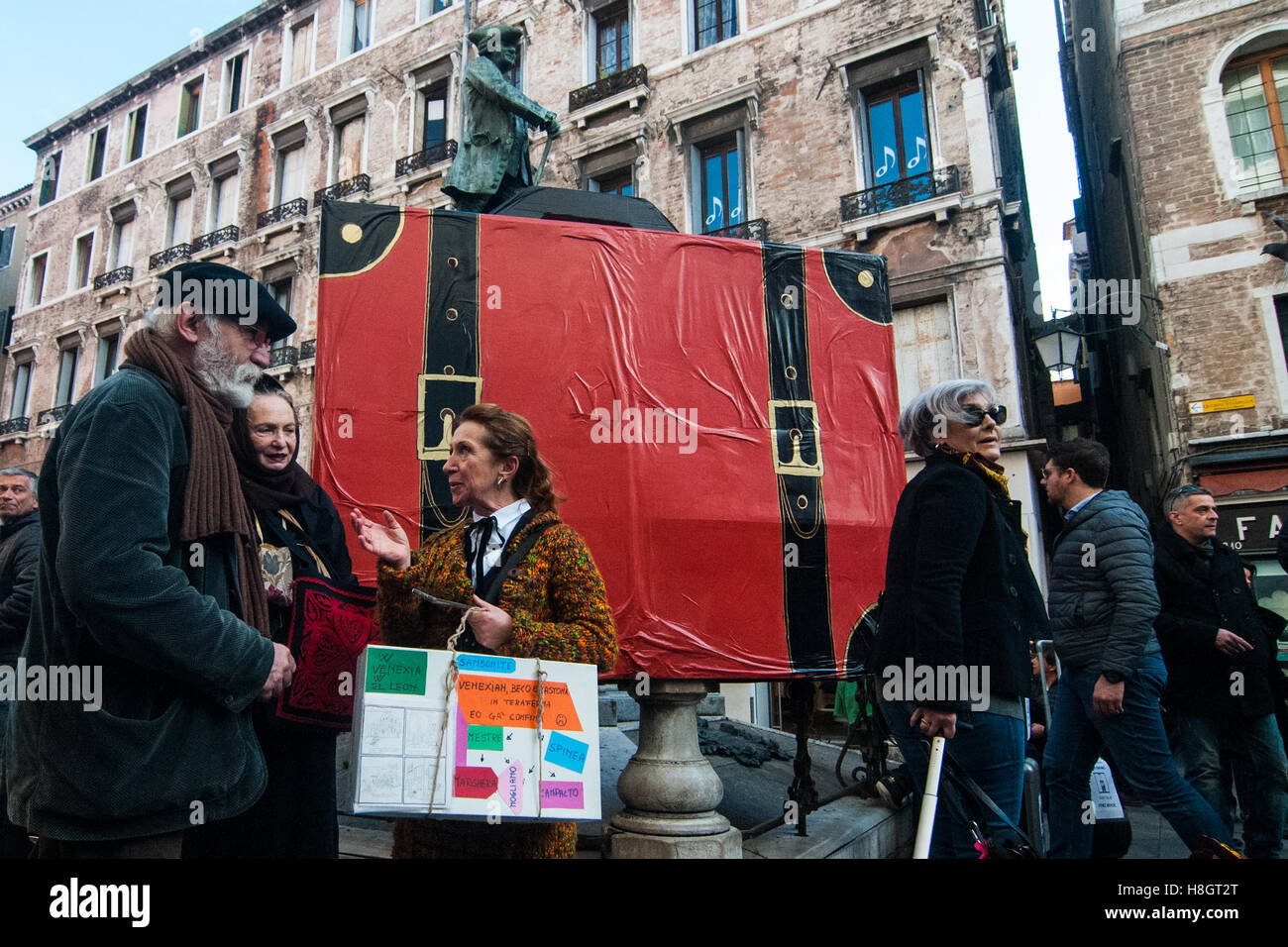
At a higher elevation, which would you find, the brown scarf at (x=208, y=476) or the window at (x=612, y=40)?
the window at (x=612, y=40)

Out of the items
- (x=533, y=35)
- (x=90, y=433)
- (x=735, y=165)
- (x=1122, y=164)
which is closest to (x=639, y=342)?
(x=90, y=433)

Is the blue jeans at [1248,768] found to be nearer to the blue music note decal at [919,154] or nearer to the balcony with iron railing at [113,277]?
the blue music note decal at [919,154]

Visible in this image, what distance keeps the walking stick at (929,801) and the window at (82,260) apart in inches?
1005

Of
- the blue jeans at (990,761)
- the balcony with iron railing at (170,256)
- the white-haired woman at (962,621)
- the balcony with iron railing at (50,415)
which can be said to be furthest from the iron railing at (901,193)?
the balcony with iron railing at (50,415)

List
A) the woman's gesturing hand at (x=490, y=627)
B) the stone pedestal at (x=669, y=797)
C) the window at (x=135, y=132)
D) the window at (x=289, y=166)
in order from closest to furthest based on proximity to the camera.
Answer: the woman's gesturing hand at (x=490, y=627), the stone pedestal at (x=669, y=797), the window at (x=289, y=166), the window at (x=135, y=132)

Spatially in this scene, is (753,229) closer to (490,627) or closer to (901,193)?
(901,193)

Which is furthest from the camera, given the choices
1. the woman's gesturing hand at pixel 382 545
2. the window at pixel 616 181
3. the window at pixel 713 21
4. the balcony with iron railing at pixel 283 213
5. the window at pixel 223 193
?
the window at pixel 223 193

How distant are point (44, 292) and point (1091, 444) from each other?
87.5ft

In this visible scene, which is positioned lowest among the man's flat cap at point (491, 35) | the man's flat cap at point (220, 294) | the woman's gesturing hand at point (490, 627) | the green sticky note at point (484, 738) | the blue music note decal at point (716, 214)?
the green sticky note at point (484, 738)

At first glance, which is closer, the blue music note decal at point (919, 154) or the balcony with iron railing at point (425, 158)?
the blue music note decal at point (919, 154)

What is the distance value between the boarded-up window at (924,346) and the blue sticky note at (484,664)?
1079 centimetres

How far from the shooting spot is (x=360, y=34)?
19.0 m

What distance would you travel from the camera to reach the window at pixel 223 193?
19703mm
